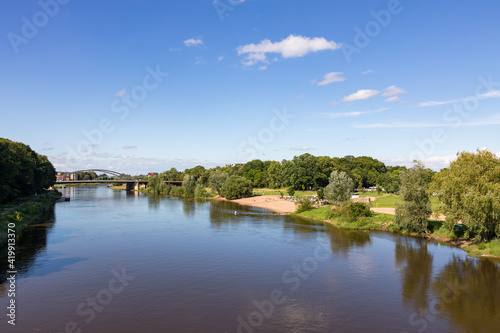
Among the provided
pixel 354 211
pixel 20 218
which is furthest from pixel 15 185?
pixel 354 211

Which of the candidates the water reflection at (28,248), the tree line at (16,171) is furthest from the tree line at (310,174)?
the water reflection at (28,248)

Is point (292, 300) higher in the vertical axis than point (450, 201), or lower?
lower

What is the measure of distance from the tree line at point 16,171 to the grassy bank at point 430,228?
181 ft

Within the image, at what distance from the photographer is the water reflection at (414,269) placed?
26.0m

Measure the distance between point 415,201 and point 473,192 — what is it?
9.86 meters

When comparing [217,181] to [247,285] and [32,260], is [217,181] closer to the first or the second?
[32,260]

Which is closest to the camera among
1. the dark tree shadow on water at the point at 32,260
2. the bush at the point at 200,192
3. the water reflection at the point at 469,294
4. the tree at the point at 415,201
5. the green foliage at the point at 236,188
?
the water reflection at the point at 469,294

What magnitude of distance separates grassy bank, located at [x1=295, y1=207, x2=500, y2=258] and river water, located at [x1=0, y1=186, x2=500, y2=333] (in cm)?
192

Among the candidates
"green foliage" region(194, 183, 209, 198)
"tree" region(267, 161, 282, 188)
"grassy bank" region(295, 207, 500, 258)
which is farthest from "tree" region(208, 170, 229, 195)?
"grassy bank" region(295, 207, 500, 258)

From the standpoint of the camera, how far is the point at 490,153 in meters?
40.0

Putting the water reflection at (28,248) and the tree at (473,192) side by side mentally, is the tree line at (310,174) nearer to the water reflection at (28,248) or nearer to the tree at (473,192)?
the tree at (473,192)

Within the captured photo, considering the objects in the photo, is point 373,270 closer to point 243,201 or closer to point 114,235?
point 114,235

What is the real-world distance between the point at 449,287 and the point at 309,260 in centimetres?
1291

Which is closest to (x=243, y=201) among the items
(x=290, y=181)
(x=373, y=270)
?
(x=290, y=181)
